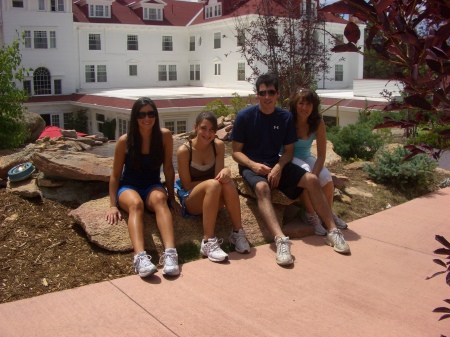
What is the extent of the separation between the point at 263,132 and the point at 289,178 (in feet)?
1.86

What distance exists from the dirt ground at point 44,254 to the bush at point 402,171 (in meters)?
4.57

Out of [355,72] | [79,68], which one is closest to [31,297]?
[79,68]

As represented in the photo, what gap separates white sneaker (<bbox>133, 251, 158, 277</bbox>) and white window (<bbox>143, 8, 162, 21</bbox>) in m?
39.7

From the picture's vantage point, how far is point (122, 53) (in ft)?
133

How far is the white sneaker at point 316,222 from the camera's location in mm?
5685

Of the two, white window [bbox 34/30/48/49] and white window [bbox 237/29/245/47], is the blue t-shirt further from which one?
white window [bbox 34/30/48/49]

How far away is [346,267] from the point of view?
15.9 feet

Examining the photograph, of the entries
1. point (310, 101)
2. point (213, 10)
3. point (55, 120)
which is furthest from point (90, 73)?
point (310, 101)

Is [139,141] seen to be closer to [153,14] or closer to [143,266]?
[143,266]

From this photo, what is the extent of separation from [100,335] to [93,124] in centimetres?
3249

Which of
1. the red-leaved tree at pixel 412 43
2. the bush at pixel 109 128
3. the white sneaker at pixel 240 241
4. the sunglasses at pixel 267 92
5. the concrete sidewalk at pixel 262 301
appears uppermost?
the red-leaved tree at pixel 412 43

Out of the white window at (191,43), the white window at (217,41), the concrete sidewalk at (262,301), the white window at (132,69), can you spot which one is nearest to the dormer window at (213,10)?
the white window at (217,41)

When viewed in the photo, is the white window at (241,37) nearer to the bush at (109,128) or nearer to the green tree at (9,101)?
the green tree at (9,101)

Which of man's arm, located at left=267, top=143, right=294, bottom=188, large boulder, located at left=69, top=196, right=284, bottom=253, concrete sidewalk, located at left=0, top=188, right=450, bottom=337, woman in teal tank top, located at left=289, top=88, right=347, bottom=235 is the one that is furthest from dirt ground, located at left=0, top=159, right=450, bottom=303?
woman in teal tank top, located at left=289, top=88, right=347, bottom=235
